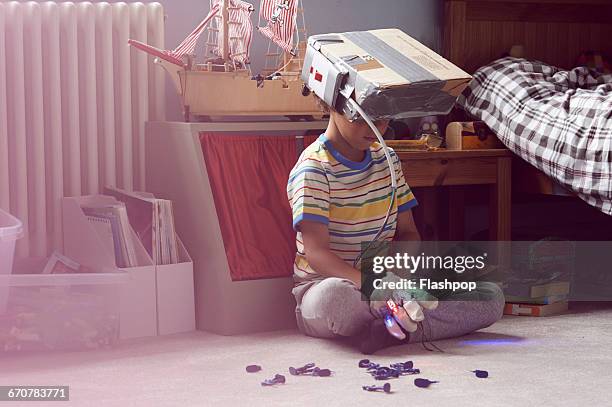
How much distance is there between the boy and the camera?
218cm

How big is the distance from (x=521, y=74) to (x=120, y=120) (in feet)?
3.95

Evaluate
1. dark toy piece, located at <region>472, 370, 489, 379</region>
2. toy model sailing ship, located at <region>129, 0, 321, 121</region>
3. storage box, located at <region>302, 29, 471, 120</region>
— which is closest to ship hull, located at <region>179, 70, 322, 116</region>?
toy model sailing ship, located at <region>129, 0, 321, 121</region>

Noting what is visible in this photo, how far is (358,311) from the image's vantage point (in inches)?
86.0

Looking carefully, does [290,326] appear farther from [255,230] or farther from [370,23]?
[370,23]

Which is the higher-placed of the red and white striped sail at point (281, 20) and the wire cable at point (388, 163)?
the red and white striped sail at point (281, 20)

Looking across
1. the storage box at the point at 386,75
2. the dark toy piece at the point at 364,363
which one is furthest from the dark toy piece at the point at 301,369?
the storage box at the point at 386,75

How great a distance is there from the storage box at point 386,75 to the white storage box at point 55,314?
0.70 metres

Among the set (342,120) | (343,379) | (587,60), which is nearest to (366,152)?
(342,120)

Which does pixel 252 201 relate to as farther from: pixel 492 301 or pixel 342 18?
pixel 342 18

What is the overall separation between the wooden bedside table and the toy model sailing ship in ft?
1.04

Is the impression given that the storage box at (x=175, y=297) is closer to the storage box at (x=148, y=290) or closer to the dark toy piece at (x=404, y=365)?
the storage box at (x=148, y=290)

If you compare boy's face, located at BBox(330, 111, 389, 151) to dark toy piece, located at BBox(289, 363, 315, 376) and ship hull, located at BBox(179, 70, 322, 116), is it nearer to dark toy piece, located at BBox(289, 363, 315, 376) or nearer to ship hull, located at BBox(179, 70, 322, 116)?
ship hull, located at BBox(179, 70, 322, 116)

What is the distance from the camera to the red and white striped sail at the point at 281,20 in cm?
257

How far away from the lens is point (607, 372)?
6.55 ft
